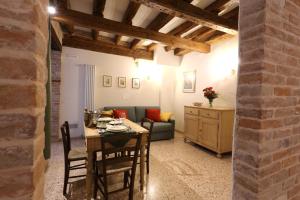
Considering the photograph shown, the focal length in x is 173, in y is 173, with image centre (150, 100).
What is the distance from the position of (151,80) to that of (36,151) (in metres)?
5.29

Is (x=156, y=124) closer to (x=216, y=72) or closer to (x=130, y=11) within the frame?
(x=216, y=72)

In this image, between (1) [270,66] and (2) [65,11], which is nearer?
(1) [270,66]

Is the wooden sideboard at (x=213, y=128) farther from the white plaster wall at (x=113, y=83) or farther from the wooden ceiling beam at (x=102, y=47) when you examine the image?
the wooden ceiling beam at (x=102, y=47)

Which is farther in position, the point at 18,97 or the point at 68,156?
the point at 68,156

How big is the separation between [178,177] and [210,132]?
155 cm

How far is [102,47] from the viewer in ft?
16.5

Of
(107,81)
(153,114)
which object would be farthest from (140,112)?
(107,81)

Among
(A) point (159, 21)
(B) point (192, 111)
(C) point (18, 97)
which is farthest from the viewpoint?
(B) point (192, 111)

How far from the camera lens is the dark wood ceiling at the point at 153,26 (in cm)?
278

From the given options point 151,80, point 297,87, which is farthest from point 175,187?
point 151,80

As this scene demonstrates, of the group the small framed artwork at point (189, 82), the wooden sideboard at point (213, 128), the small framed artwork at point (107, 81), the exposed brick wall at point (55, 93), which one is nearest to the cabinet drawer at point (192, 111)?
the wooden sideboard at point (213, 128)

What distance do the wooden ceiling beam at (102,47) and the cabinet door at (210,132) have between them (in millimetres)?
2901

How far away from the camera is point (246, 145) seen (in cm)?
105

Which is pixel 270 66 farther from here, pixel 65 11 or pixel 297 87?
pixel 65 11
